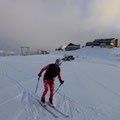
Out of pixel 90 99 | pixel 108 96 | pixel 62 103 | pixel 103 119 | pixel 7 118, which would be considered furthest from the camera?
pixel 108 96

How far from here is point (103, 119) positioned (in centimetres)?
303

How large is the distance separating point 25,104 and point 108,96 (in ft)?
12.8

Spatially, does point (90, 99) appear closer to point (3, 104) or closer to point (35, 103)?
point (35, 103)

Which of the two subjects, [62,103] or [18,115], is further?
[62,103]

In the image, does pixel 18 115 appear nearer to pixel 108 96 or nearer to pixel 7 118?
pixel 7 118

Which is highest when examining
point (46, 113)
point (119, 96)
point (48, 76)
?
point (48, 76)

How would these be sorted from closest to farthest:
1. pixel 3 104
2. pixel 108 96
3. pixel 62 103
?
pixel 3 104, pixel 62 103, pixel 108 96

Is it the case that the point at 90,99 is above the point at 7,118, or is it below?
below

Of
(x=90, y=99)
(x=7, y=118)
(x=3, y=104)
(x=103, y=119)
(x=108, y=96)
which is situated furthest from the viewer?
(x=108, y=96)

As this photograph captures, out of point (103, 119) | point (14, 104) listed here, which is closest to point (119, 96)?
point (103, 119)

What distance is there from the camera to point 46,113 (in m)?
3.12

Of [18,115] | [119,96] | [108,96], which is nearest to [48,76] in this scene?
[18,115]

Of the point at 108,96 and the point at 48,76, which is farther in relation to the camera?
the point at 108,96

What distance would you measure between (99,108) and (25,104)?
2868 mm
